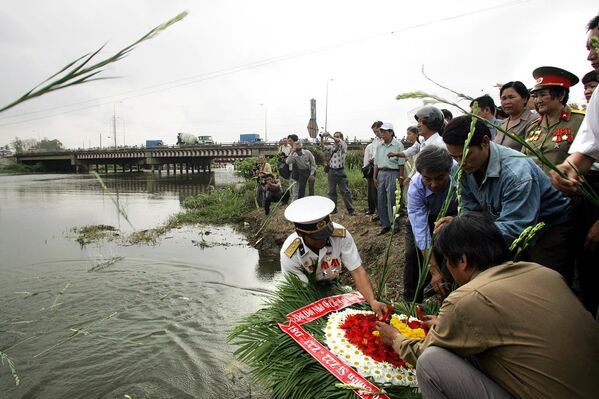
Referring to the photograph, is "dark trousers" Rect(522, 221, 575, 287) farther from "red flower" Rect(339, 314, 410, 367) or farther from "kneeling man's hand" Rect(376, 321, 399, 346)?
"kneeling man's hand" Rect(376, 321, 399, 346)

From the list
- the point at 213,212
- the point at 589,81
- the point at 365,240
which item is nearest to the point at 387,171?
the point at 365,240

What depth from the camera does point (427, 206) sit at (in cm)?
303

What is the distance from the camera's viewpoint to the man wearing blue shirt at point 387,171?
5520 mm

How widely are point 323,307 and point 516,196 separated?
137cm

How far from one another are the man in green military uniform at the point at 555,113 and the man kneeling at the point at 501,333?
1.41m

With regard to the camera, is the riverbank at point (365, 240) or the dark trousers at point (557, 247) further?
the riverbank at point (365, 240)

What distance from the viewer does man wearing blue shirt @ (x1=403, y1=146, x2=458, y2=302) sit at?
2.52 meters

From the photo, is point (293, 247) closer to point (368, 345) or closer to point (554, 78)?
point (368, 345)

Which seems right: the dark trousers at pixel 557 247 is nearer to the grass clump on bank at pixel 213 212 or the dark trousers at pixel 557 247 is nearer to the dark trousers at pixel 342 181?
the dark trousers at pixel 342 181

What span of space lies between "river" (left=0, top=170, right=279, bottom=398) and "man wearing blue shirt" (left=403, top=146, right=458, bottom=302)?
174 centimetres

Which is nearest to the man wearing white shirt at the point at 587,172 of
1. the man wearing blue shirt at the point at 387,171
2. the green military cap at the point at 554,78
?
the green military cap at the point at 554,78

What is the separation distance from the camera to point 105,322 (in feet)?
14.1

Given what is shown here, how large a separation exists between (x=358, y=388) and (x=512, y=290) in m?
0.84

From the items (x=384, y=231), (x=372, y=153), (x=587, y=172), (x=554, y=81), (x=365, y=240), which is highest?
(x=554, y=81)
